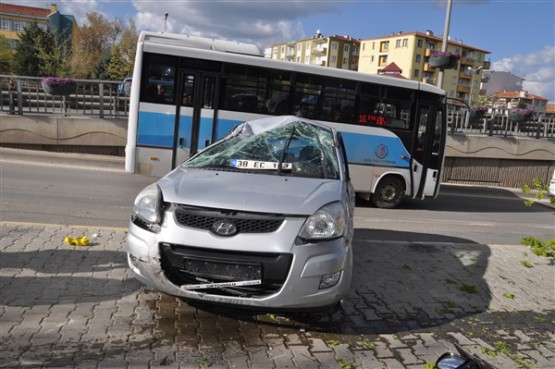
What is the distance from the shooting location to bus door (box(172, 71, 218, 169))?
10.4m

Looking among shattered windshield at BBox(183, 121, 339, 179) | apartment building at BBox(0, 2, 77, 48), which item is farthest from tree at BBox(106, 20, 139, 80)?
shattered windshield at BBox(183, 121, 339, 179)

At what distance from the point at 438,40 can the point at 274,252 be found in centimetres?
10456

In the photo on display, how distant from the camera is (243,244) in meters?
3.58

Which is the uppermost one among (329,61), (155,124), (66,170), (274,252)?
(329,61)

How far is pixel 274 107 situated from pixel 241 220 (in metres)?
7.68

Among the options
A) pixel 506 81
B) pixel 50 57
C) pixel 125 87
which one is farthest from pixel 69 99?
pixel 506 81

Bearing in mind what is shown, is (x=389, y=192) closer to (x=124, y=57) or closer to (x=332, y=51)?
(x=124, y=57)

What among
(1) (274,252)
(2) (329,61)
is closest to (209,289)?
(1) (274,252)

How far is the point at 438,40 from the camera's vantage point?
98.1 m

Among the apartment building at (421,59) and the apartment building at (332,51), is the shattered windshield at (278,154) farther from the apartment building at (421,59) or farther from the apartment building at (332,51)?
the apartment building at (332,51)

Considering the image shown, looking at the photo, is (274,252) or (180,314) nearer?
(274,252)

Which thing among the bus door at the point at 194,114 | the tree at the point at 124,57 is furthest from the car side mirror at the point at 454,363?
the tree at the point at 124,57

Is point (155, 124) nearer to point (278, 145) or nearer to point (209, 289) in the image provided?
point (278, 145)

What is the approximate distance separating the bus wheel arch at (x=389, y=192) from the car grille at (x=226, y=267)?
28.2 ft
